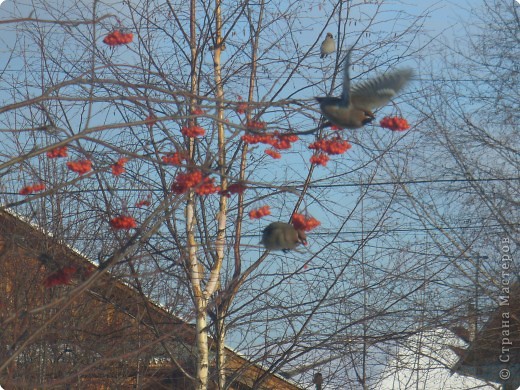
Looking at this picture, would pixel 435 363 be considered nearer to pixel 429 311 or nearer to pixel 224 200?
pixel 429 311

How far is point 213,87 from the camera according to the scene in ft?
17.4

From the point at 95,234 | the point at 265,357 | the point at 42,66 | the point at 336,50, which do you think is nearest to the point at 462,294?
the point at 265,357

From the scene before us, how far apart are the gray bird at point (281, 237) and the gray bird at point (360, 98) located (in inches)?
15.0

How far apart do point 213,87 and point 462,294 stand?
2795 mm

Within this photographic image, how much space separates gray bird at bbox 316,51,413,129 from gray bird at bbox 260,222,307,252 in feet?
1.25

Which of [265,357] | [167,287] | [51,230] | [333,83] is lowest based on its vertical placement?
[265,357]

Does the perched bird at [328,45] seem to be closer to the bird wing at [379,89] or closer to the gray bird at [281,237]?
the bird wing at [379,89]

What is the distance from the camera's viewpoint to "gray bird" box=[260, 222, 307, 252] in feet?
8.59

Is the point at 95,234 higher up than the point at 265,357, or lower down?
higher up

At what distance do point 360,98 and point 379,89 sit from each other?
0.12 meters

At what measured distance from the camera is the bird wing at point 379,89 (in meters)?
2.59

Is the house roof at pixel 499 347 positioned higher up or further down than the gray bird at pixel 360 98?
higher up

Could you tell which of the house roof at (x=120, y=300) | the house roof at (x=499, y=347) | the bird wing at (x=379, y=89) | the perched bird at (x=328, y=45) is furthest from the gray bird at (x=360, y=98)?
the house roof at (x=499, y=347)

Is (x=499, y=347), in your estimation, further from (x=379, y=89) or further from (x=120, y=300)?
(x=379, y=89)
